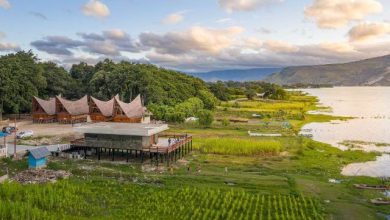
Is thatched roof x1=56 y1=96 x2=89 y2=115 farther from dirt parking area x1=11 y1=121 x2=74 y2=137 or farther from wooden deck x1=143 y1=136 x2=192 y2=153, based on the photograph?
wooden deck x1=143 y1=136 x2=192 y2=153

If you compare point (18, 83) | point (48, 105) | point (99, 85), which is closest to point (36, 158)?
point (48, 105)

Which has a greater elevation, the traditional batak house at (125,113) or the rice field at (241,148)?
the traditional batak house at (125,113)

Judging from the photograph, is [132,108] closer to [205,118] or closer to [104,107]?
[104,107]

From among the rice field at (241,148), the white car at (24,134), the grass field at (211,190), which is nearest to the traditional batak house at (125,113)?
the white car at (24,134)

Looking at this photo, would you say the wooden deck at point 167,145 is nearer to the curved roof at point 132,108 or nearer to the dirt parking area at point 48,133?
the dirt parking area at point 48,133

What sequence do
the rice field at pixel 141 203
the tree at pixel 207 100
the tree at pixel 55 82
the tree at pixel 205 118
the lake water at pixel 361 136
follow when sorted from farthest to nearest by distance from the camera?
the tree at pixel 207 100, the tree at pixel 55 82, the tree at pixel 205 118, the lake water at pixel 361 136, the rice field at pixel 141 203

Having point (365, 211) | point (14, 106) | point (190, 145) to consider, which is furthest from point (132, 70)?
point (365, 211)
